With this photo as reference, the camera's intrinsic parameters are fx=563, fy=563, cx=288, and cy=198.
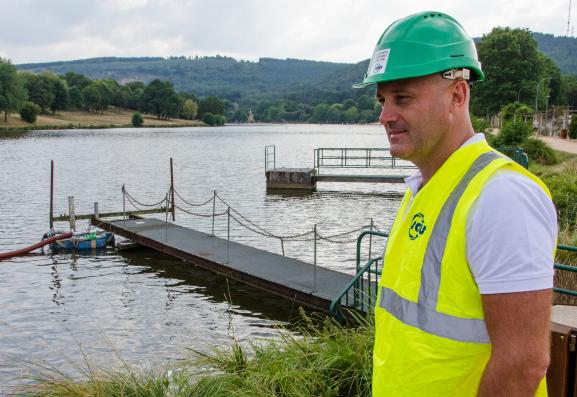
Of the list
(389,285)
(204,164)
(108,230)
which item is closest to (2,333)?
(108,230)

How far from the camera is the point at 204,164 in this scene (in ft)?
194

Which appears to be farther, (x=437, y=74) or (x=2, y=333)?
(x=2, y=333)

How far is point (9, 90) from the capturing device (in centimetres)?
12188

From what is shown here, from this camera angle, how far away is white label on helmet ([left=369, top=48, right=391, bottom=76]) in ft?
5.89

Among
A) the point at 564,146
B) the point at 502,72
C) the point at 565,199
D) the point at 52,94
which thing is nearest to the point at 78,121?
the point at 52,94

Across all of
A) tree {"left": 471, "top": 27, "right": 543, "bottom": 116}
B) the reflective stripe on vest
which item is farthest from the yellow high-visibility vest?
tree {"left": 471, "top": 27, "right": 543, "bottom": 116}

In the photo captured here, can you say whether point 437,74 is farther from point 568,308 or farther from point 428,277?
point 568,308

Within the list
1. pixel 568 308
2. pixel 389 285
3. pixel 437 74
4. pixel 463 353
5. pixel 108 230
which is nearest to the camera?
pixel 463 353

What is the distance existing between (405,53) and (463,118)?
→ 29 cm

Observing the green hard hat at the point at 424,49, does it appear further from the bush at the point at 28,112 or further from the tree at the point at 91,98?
the tree at the point at 91,98

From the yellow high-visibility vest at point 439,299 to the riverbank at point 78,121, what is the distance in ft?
441

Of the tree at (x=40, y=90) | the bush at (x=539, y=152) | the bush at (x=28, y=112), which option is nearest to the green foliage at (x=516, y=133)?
the bush at (x=539, y=152)

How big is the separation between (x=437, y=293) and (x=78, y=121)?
170 m

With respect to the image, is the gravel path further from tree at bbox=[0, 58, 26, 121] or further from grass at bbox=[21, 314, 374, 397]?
tree at bbox=[0, 58, 26, 121]
